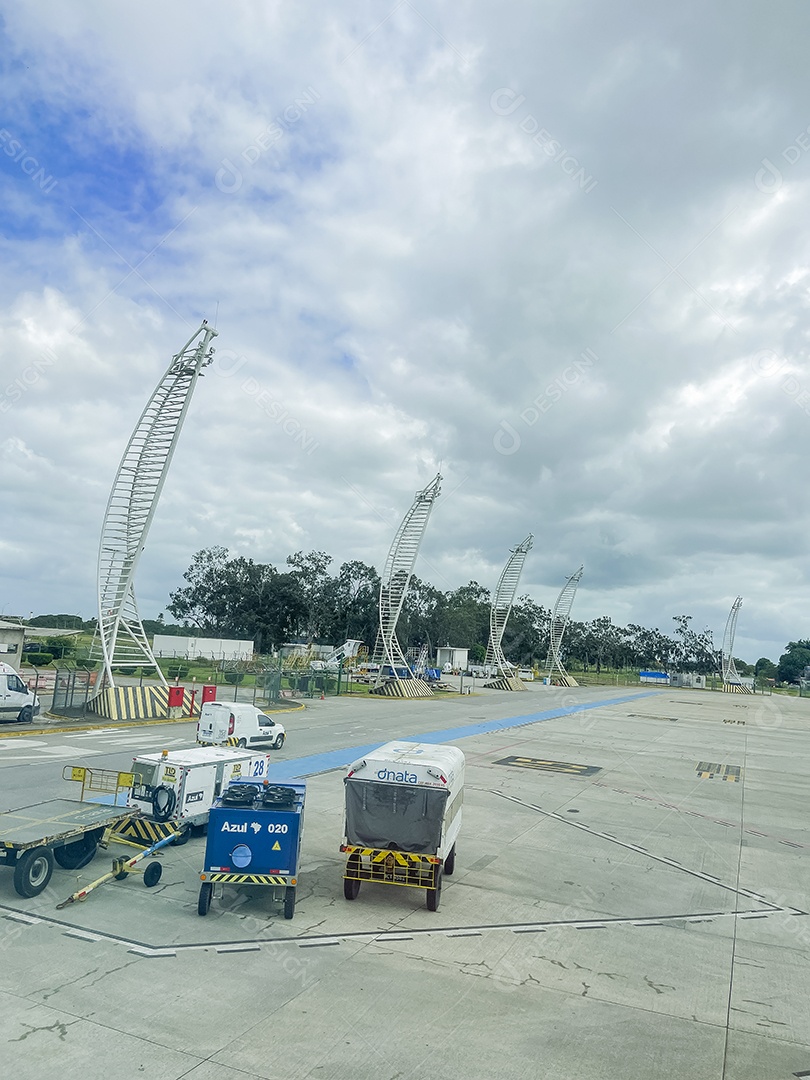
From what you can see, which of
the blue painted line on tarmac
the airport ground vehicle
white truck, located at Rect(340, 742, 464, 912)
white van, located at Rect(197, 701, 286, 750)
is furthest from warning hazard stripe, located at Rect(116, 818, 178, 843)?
white van, located at Rect(197, 701, 286, 750)

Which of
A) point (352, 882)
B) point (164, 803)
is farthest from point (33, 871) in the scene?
point (352, 882)

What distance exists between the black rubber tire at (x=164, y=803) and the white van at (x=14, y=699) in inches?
750

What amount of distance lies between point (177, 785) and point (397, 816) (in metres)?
4.21

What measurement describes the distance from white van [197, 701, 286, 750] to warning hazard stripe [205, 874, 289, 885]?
13224 mm

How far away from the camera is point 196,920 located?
33.7ft

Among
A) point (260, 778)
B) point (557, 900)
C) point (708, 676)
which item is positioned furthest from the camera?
point (708, 676)

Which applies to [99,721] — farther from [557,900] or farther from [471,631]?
[471,631]

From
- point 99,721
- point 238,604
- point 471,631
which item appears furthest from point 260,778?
point 471,631

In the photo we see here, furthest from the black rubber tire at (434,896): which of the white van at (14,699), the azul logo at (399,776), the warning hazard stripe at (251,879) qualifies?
the white van at (14,699)

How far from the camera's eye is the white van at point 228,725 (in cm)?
2375

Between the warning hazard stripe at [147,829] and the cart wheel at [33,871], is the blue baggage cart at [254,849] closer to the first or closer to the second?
the cart wheel at [33,871]

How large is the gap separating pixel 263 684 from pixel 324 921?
3808 cm

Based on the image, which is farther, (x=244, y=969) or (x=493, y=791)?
(x=493, y=791)

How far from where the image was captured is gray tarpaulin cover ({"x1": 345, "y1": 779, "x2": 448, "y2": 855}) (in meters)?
11.2
